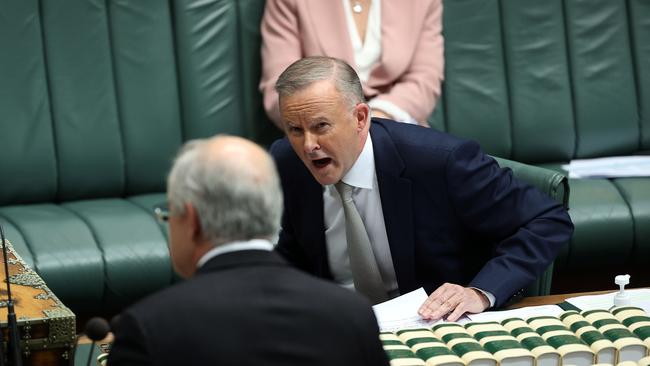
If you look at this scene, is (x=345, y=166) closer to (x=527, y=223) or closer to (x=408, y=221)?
(x=408, y=221)

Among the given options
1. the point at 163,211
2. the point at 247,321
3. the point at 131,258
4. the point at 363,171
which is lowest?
the point at 131,258

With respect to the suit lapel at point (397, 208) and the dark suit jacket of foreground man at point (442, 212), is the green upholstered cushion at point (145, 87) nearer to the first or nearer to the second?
the dark suit jacket of foreground man at point (442, 212)

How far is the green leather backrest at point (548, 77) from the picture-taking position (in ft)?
16.4

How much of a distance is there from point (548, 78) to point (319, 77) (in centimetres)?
235

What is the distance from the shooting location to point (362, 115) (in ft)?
9.85

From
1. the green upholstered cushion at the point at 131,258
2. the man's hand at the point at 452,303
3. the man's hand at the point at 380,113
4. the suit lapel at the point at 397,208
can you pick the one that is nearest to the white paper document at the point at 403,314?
the man's hand at the point at 452,303

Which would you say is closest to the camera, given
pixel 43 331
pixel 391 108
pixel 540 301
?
pixel 43 331

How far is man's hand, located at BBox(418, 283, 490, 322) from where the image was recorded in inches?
105

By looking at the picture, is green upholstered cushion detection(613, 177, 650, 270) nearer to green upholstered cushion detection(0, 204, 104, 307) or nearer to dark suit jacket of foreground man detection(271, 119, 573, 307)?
dark suit jacket of foreground man detection(271, 119, 573, 307)

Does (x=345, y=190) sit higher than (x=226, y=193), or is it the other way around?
(x=226, y=193)

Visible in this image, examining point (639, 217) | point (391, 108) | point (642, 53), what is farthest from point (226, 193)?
point (642, 53)

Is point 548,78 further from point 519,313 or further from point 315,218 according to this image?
point 519,313

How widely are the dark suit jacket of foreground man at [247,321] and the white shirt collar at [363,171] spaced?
1.30 meters

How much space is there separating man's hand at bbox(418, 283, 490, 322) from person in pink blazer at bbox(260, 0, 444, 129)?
176 cm
